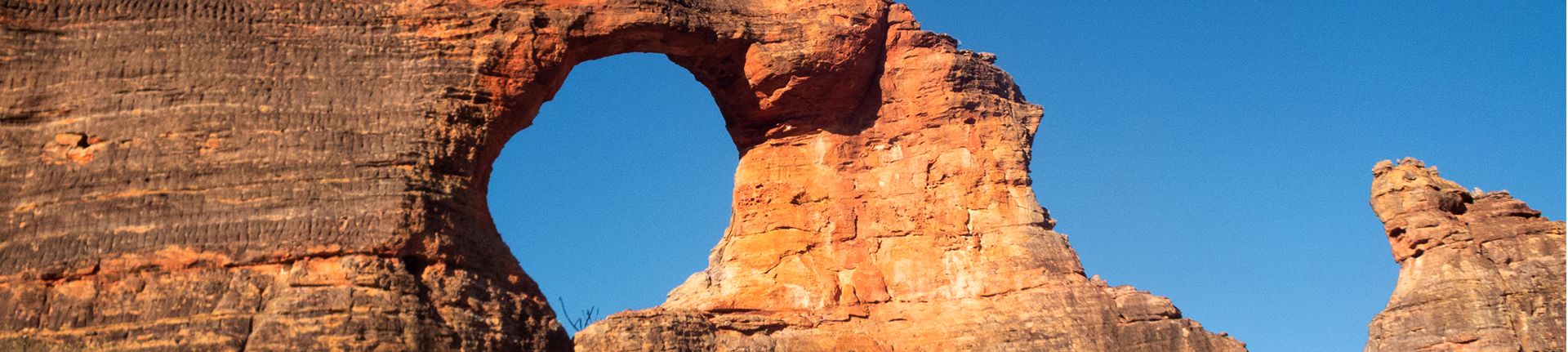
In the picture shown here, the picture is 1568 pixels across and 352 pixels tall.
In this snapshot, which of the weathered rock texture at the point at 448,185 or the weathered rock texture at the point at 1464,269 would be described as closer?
the weathered rock texture at the point at 448,185

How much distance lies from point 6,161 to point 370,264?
4.71 metres

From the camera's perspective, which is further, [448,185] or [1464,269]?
[1464,269]

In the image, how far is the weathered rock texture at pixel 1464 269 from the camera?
2077cm

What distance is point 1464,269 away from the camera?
849 inches

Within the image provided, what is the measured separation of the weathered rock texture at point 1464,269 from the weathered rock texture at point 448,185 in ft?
10.3

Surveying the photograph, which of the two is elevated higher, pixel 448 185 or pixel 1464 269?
pixel 1464 269

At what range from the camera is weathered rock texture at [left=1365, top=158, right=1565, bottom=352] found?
2077 centimetres

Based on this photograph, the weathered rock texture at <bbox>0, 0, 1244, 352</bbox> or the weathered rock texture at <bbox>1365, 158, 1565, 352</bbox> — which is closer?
the weathered rock texture at <bbox>0, 0, 1244, 352</bbox>

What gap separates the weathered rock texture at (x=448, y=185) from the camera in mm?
15062

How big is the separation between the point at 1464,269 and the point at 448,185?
54.4 ft

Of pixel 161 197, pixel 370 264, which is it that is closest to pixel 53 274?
pixel 161 197

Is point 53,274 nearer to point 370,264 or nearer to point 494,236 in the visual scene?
point 370,264

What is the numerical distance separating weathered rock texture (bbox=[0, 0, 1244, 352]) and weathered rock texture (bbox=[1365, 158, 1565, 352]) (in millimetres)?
3150

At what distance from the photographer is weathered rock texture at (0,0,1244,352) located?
1506cm
